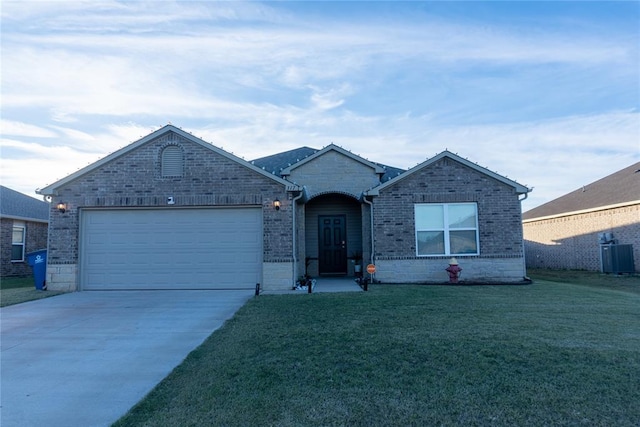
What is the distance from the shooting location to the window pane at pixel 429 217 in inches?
500

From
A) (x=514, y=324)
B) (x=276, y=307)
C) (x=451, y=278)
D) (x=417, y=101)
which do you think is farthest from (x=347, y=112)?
(x=514, y=324)

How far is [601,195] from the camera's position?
63.5ft

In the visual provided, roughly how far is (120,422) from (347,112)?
564 inches

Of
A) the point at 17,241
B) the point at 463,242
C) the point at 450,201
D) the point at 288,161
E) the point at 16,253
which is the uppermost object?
the point at 288,161

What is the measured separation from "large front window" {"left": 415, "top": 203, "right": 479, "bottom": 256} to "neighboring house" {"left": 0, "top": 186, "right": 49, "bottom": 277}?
647 inches

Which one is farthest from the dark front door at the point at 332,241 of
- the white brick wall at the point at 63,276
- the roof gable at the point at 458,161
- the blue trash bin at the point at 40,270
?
the blue trash bin at the point at 40,270

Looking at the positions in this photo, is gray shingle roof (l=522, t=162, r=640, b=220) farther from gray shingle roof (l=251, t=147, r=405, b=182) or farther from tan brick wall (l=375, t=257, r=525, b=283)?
gray shingle roof (l=251, t=147, r=405, b=182)

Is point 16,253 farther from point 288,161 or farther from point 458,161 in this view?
point 458,161

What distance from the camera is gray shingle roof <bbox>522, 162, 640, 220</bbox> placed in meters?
17.5

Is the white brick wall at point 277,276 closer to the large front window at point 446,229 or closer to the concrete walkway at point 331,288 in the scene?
the concrete walkway at point 331,288

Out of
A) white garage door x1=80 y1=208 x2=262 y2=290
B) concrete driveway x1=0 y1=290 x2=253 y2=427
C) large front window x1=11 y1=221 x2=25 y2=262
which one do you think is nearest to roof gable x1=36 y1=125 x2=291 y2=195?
white garage door x1=80 y1=208 x2=262 y2=290

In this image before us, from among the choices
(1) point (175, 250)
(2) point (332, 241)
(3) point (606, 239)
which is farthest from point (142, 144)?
(3) point (606, 239)

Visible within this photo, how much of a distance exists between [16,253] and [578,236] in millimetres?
25518

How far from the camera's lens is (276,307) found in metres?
8.47
